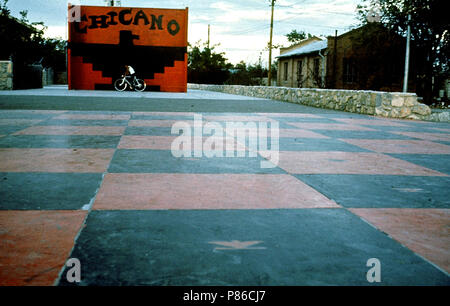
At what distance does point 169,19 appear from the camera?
23625mm

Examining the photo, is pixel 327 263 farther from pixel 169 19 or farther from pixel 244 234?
pixel 169 19

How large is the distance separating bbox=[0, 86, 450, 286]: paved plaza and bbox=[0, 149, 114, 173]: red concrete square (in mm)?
12

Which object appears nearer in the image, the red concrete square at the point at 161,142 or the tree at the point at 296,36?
the red concrete square at the point at 161,142

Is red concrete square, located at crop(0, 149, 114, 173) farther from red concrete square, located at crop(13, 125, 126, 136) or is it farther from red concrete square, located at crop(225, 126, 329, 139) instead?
red concrete square, located at crop(225, 126, 329, 139)

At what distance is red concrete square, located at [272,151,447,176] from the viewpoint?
4156 mm

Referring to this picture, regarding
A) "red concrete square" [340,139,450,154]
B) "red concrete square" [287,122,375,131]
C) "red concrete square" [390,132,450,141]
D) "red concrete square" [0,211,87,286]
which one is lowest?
"red concrete square" [0,211,87,286]

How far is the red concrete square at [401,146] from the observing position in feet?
18.5

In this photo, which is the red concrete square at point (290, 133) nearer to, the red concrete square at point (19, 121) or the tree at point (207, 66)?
the red concrete square at point (19, 121)

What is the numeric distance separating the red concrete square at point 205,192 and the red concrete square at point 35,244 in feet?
1.12

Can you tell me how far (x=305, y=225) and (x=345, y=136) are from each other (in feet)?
15.7

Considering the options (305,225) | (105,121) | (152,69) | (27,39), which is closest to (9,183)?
(305,225)

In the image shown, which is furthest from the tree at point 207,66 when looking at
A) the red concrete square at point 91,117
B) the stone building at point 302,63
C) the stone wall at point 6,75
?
the red concrete square at point 91,117

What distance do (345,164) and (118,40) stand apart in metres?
21.2

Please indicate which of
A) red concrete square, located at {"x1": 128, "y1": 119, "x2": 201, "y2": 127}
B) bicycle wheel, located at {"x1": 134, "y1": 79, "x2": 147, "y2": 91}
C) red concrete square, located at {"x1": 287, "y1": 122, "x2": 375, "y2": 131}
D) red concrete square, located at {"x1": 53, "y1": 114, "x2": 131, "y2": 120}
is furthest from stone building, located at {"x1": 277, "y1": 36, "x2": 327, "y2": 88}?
red concrete square, located at {"x1": 128, "y1": 119, "x2": 201, "y2": 127}
